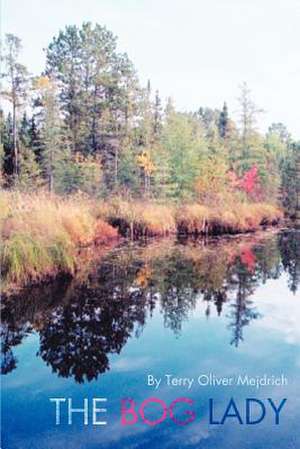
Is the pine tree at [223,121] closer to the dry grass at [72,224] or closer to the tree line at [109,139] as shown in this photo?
the tree line at [109,139]

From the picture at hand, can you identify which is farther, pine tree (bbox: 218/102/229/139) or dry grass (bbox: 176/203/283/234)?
pine tree (bbox: 218/102/229/139)

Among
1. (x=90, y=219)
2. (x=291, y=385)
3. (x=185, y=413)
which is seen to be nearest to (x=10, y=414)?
(x=185, y=413)

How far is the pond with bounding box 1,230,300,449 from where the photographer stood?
3531 millimetres

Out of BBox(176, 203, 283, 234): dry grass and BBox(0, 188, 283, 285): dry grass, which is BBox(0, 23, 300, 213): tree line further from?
BBox(0, 188, 283, 285): dry grass

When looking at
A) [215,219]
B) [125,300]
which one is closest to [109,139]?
[215,219]

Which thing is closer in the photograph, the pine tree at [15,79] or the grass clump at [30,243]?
the grass clump at [30,243]

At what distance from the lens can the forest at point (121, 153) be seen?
54.7ft

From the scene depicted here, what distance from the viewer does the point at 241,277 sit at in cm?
897

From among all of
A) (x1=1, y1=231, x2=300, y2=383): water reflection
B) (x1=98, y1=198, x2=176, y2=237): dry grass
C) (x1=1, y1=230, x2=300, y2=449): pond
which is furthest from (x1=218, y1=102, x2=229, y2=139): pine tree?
(x1=1, y1=230, x2=300, y2=449): pond

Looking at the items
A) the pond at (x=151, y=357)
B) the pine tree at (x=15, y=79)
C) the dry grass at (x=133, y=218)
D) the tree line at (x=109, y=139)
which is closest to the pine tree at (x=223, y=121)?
the tree line at (x=109, y=139)

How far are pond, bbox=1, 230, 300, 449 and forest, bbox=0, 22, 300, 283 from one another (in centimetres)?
601

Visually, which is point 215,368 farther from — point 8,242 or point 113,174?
point 113,174

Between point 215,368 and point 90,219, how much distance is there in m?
8.00

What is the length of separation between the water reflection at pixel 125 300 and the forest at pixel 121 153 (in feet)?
12.2
